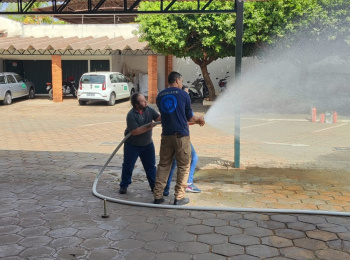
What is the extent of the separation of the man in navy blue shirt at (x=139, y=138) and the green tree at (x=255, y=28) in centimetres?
1123

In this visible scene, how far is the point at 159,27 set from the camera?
17.2m

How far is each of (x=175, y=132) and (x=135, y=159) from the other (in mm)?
1013

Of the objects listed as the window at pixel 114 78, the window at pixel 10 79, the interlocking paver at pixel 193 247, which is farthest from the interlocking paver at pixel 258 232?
the window at pixel 10 79

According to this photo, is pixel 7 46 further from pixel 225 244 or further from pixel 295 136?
pixel 225 244

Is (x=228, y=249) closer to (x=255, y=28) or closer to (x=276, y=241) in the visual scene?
(x=276, y=241)

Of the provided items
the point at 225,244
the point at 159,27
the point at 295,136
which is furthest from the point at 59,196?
the point at 159,27

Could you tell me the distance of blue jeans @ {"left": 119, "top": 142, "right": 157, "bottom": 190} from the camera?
605 cm

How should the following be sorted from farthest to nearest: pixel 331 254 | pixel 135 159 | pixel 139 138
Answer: pixel 135 159 → pixel 139 138 → pixel 331 254

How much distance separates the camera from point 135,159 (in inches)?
241

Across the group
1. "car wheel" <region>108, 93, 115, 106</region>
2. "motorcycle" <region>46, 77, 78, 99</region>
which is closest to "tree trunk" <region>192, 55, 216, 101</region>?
"car wheel" <region>108, 93, 115, 106</region>

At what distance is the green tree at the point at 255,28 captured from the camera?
15156 millimetres

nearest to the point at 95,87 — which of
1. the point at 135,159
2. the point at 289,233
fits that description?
the point at 135,159

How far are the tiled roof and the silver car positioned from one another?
1.48 meters

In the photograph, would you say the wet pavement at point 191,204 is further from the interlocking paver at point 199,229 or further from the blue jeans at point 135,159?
the blue jeans at point 135,159
